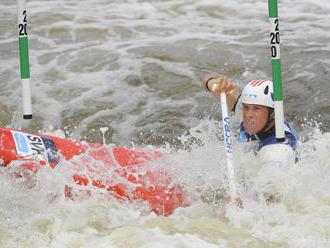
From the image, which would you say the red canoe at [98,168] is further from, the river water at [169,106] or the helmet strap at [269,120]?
the helmet strap at [269,120]

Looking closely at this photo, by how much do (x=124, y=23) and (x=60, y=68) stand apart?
2.13 meters

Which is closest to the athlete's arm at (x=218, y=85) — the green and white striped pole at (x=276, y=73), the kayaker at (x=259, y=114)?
the kayaker at (x=259, y=114)

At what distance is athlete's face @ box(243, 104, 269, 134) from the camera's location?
6.10 meters

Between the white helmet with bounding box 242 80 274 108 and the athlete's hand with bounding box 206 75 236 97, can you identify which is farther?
the white helmet with bounding box 242 80 274 108

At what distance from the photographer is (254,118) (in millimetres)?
6156

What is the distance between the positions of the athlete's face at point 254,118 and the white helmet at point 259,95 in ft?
0.13

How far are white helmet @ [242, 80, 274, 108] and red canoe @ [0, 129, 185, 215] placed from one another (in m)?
0.88

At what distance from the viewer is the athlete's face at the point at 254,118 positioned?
20.0 feet

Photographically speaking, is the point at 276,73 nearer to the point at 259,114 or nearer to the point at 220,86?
the point at 220,86

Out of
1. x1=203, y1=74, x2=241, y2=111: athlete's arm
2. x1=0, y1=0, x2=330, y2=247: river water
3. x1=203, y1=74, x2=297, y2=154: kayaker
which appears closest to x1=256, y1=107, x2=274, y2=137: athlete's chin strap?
x1=203, y1=74, x2=297, y2=154: kayaker

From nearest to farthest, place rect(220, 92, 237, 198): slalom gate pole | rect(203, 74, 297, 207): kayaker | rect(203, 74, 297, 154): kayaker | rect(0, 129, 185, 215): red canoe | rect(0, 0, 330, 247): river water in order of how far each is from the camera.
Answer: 1. rect(0, 0, 330, 247): river water
2. rect(220, 92, 237, 198): slalom gate pole
3. rect(0, 129, 185, 215): red canoe
4. rect(203, 74, 297, 207): kayaker
5. rect(203, 74, 297, 154): kayaker

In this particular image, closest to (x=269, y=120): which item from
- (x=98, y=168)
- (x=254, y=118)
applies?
(x=254, y=118)

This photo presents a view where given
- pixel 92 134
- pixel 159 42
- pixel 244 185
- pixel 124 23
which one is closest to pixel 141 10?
pixel 124 23

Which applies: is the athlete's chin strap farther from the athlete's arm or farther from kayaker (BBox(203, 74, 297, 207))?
the athlete's arm
